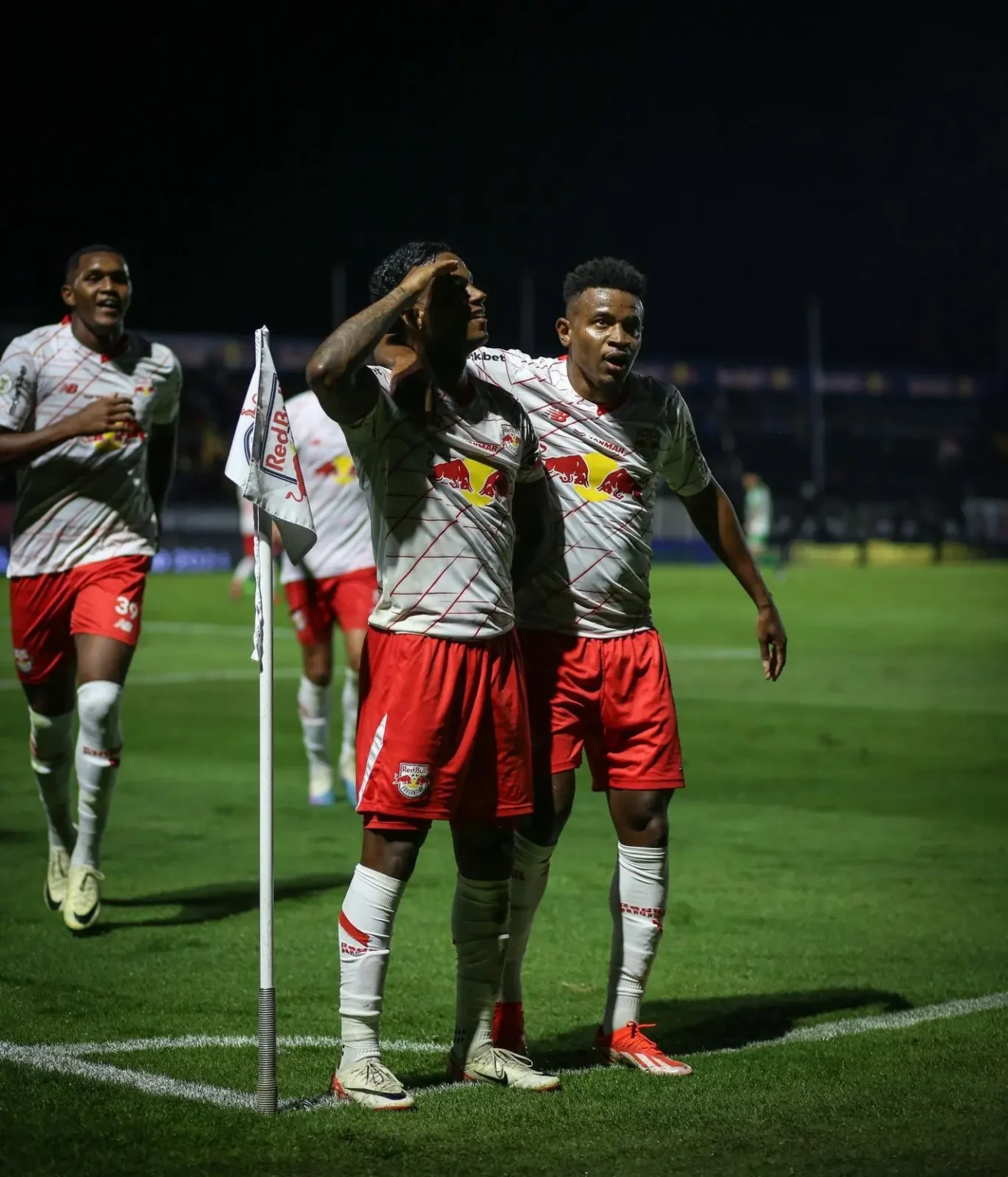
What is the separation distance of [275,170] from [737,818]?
39.6 metres

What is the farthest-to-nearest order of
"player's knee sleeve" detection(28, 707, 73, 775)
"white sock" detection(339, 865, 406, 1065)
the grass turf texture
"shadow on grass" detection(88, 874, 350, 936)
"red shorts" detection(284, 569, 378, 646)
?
"red shorts" detection(284, 569, 378, 646) → "player's knee sleeve" detection(28, 707, 73, 775) → "shadow on grass" detection(88, 874, 350, 936) → "white sock" detection(339, 865, 406, 1065) → the grass turf texture

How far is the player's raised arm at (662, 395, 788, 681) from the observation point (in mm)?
5316

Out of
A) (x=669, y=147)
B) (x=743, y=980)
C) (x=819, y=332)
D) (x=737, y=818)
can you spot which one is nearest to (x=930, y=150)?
(x=669, y=147)

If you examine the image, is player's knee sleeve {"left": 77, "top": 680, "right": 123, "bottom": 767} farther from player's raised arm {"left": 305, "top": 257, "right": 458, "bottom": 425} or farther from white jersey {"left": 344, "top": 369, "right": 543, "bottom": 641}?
player's raised arm {"left": 305, "top": 257, "right": 458, "bottom": 425}

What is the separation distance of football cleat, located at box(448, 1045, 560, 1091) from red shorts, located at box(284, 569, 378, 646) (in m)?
5.12

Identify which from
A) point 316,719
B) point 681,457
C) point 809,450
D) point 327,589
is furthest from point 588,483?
point 809,450

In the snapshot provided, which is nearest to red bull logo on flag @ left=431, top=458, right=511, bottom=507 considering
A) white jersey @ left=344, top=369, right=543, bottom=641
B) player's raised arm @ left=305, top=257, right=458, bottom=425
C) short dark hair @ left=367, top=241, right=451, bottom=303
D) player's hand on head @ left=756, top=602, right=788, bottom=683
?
white jersey @ left=344, top=369, right=543, bottom=641

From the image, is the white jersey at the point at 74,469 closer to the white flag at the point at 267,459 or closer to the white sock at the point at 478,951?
the white flag at the point at 267,459

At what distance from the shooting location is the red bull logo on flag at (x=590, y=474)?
5.07 meters

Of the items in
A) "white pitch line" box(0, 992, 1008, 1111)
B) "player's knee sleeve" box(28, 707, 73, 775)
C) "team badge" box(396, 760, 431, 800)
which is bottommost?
"white pitch line" box(0, 992, 1008, 1111)

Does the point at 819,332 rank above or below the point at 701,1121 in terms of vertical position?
above

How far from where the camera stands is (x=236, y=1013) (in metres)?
5.43

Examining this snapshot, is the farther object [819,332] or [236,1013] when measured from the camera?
[819,332]

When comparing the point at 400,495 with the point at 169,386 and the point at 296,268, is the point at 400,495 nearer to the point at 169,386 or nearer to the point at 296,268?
the point at 169,386
